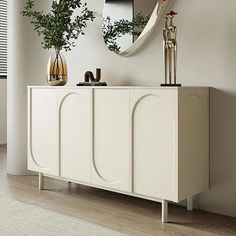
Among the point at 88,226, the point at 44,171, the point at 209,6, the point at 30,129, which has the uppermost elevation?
the point at 209,6

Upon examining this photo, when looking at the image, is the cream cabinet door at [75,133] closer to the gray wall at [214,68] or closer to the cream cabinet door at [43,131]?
the cream cabinet door at [43,131]

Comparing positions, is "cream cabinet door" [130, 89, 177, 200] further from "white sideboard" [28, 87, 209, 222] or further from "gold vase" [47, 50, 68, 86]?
"gold vase" [47, 50, 68, 86]

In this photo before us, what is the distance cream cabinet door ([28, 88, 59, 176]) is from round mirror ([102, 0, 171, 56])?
2.03 feet

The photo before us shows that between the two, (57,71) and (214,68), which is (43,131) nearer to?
(57,71)

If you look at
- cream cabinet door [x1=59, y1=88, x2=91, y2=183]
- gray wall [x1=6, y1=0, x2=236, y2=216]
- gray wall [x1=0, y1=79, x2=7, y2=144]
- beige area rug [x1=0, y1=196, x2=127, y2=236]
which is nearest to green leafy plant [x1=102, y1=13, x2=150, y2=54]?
gray wall [x1=6, y1=0, x2=236, y2=216]

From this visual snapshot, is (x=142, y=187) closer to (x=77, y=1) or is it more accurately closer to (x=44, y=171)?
(x=44, y=171)

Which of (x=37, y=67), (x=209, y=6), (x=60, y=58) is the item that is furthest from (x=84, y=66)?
(x=209, y=6)

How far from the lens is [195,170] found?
92.6 inches

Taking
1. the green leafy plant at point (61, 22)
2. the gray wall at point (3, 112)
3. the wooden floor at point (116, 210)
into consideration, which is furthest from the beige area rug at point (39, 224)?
the gray wall at point (3, 112)

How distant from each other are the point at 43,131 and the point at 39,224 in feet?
2.82

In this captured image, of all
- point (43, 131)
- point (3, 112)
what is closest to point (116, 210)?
point (43, 131)

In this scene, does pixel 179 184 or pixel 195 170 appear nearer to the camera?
pixel 179 184

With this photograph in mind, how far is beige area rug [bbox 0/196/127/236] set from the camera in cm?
209

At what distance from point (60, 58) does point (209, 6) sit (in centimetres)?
122
